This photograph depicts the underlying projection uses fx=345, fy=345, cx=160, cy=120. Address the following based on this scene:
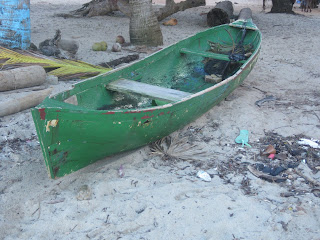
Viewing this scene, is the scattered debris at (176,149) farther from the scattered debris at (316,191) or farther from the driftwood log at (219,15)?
the driftwood log at (219,15)

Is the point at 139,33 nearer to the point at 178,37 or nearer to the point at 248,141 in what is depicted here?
the point at 178,37

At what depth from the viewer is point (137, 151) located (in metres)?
4.25

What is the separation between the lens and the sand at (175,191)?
3.07m

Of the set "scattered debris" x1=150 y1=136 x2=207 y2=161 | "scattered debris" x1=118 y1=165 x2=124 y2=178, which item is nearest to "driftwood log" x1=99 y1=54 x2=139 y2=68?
"scattered debris" x1=150 y1=136 x2=207 y2=161

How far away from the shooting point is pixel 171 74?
6.16 m

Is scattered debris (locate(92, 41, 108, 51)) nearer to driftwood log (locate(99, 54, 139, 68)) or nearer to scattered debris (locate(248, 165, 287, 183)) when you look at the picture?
driftwood log (locate(99, 54, 139, 68))

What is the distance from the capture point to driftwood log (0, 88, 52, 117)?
15.9 ft

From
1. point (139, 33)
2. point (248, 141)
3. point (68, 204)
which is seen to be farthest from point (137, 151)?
point (139, 33)

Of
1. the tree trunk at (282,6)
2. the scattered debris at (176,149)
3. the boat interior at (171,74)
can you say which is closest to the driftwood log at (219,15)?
the tree trunk at (282,6)

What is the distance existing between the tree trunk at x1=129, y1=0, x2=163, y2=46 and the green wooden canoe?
6.21 ft

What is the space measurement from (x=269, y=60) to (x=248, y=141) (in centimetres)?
427

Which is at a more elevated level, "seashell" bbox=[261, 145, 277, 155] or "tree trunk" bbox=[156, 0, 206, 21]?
"tree trunk" bbox=[156, 0, 206, 21]

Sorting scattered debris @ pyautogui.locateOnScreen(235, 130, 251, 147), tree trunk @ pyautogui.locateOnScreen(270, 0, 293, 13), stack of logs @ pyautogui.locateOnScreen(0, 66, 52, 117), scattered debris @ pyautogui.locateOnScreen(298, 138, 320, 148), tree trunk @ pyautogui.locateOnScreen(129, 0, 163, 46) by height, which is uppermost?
tree trunk @ pyautogui.locateOnScreen(270, 0, 293, 13)

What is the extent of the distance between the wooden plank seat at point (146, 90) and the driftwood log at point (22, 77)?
1540 mm
